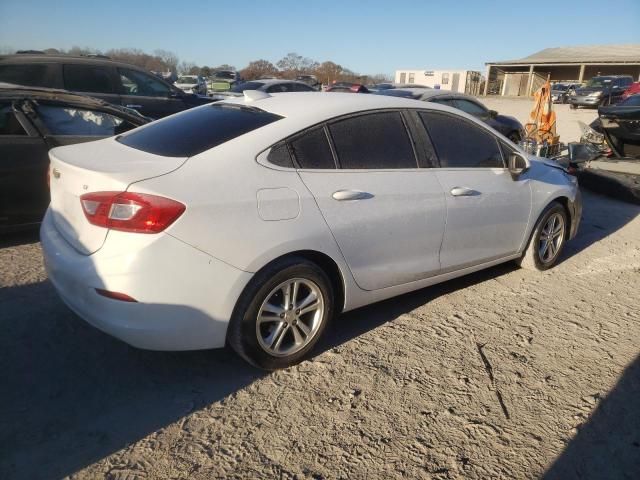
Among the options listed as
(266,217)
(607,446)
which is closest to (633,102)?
(607,446)

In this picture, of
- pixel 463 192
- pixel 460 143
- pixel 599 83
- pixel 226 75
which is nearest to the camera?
pixel 463 192

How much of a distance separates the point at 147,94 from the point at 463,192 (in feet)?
22.5

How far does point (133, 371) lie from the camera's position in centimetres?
282

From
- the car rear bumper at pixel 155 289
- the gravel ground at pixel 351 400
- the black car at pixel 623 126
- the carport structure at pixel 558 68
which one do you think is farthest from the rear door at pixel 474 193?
the carport structure at pixel 558 68

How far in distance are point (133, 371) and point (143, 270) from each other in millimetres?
826

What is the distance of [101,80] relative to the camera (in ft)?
26.4

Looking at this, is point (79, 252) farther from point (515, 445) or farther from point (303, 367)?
point (515, 445)

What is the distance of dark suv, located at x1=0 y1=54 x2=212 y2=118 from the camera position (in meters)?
7.38

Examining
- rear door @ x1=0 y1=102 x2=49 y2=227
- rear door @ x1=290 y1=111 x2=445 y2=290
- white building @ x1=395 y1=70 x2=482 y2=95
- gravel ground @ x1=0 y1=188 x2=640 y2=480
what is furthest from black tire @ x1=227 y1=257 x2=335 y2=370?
white building @ x1=395 y1=70 x2=482 y2=95

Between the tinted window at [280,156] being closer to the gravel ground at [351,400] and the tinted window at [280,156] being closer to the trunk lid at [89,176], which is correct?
the trunk lid at [89,176]

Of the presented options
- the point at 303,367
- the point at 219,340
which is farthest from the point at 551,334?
the point at 219,340

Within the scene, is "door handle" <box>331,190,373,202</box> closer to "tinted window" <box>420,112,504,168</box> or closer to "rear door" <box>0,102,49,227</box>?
"tinted window" <box>420,112,504,168</box>

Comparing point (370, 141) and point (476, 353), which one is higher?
point (370, 141)

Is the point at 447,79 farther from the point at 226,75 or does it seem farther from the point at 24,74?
the point at 24,74
